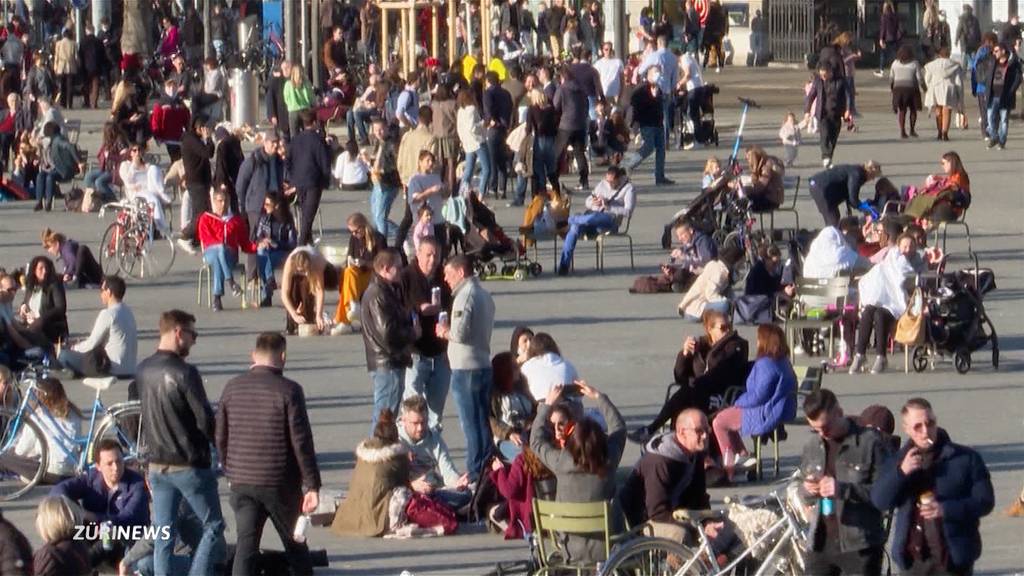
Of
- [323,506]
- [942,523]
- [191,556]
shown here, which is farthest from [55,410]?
[942,523]

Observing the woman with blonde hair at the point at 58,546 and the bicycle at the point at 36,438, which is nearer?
the woman with blonde hair at the point at 58,546

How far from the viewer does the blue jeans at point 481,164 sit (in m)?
27.2

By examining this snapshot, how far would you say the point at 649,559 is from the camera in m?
10.0

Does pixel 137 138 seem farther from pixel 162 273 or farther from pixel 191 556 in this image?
pixel 191 556

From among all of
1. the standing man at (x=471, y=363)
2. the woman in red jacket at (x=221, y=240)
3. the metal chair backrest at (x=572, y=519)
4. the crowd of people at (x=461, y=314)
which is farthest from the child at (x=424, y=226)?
the metal chair backrest at (x=572, y=519)

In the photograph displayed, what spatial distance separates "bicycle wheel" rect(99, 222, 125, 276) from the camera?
23.0m

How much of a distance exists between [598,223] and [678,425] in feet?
38.4

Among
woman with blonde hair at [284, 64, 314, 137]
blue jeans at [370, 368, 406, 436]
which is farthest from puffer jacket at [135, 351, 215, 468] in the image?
woman with blonde hair at [284, 64, 314, 137]

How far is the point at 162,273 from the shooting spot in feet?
76.4

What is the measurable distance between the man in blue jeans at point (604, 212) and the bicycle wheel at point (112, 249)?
15.0 ft

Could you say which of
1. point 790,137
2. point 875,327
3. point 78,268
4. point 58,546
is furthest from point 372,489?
point 790,137

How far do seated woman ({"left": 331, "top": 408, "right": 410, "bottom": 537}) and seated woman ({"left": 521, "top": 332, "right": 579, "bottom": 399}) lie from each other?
947 mm

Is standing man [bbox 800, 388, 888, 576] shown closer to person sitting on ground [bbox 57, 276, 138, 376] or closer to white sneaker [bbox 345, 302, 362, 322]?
person sitting on ground [bbox 57, 276, 138, 376]

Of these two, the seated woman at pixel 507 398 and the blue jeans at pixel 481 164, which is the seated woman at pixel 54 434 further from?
the blue jeans at pixel 481 164
